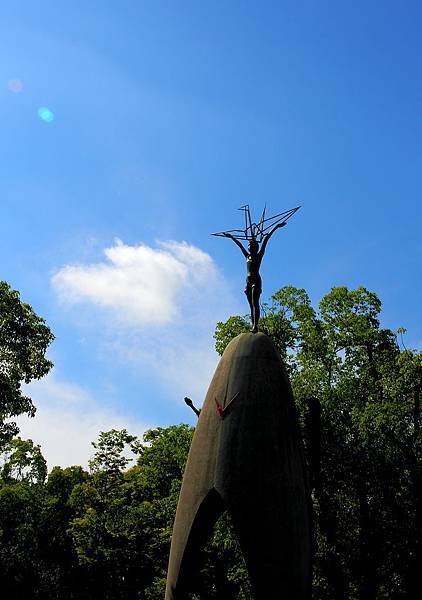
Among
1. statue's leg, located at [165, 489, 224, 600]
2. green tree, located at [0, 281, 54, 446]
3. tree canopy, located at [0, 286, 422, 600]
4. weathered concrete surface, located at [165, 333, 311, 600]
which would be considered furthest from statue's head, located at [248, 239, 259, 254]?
green tree, located at [0, 281, 54, 446]

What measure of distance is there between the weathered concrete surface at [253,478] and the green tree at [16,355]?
1237cm

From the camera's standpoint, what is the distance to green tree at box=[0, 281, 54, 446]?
19.6m

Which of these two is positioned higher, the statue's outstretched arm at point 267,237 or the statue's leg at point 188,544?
the statue's outstretched arm at point 267,237

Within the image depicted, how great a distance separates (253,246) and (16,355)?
1236 centimetres

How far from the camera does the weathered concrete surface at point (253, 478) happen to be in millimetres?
7836

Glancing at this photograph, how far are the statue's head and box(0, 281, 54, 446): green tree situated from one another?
12.1 m

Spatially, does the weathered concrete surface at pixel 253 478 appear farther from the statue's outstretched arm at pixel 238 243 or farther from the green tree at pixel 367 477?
the green tree at pixel 367 477

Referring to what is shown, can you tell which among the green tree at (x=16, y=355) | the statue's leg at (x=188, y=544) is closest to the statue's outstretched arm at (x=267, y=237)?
the statue's leg at (x=188, y=544)

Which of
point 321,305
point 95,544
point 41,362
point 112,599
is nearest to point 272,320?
point 321,305

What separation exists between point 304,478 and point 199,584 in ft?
62.9

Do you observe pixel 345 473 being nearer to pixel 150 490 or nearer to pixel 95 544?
pixel 95 544

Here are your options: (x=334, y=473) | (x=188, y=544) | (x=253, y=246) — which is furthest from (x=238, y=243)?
(x=334, y=473)

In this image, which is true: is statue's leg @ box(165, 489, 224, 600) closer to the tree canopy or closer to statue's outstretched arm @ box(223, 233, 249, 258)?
statue's outstretched arm @ box(223, 233, 249, 258)

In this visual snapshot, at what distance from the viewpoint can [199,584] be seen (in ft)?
82.6
